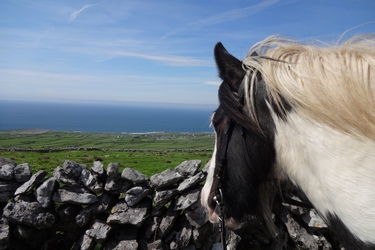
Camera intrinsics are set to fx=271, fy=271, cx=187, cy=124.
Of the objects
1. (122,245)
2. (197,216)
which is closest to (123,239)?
(122,245)

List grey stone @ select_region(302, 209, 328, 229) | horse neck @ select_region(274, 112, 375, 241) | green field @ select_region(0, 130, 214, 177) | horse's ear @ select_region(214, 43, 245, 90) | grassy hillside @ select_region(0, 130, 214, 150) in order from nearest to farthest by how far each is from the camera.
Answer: horse neck @ select_region(274, 112, 375, 241)
horse's ear @ select_region(214, 43, 245, 90)
grey stone @ select_region(302, 209, 328, 229)
green field @ select_region(0, 130, 214, 177)
grassy hillside @ select_region(0, 130, 214, 150)

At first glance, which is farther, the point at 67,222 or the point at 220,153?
the point at 67,222

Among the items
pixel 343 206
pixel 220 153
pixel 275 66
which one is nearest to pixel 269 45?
pixel 275 66

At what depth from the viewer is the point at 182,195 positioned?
16.9 ft

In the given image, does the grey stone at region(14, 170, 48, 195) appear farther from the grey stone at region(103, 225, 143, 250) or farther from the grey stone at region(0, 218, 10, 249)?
the grey stone at region(103, 225, 143, 250)

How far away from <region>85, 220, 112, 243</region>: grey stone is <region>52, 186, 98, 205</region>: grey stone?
0.47 metres

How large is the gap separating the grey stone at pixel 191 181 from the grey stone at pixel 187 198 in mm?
112

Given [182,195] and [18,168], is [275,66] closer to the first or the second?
[182,195]

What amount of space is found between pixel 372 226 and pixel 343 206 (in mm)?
150

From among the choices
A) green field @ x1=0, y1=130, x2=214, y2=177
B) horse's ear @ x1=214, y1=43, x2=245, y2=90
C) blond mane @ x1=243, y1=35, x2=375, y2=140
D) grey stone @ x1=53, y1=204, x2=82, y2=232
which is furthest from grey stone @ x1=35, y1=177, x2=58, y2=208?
blond mane @ x1=243, y1=35, x2=375, y2=140

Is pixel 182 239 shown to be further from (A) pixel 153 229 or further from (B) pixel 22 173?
(B) pixel 22 173

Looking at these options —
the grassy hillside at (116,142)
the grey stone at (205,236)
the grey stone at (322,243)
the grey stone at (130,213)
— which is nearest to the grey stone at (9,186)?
the grey stone at (130,213)

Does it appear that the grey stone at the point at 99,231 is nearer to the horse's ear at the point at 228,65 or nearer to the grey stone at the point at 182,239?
the grey stone at the point at 182,239

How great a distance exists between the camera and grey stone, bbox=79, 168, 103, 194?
5230 mm
